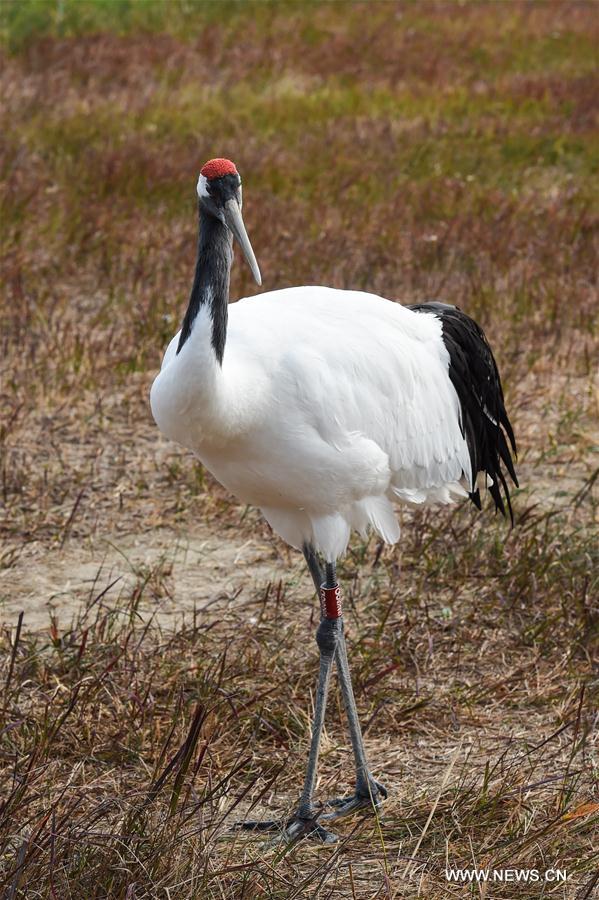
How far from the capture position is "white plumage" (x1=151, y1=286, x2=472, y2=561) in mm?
2941

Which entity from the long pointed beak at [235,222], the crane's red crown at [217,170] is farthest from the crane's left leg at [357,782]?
the crane's red crown at [217,170]

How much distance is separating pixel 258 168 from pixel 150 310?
9.43 ft

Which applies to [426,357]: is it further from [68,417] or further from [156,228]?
[156,228]

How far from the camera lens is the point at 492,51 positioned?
1362cm

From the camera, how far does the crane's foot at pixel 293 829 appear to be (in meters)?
3.18

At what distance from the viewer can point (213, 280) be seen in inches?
115

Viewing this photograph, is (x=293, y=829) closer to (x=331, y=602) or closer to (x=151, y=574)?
(x=331, y=602)

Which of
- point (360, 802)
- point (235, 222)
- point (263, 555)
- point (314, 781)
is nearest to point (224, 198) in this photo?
point (235, 222)

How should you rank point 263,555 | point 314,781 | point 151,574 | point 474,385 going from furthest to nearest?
point 263,555, point 151,574, point 474,385, point 314,781

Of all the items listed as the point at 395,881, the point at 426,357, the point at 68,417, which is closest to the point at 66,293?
the point at 68,417

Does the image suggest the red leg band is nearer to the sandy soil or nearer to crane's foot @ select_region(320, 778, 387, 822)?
crane's foot @ select_region(320, 778, 387, 822)

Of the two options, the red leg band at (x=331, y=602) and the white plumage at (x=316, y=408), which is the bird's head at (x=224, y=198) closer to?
the white plumage at (x=316, y=408)

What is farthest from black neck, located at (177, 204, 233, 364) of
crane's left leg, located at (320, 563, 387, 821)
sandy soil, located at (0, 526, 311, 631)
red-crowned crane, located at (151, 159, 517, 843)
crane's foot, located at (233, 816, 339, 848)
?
sandy soil, located at (0, 526, 311, 631)

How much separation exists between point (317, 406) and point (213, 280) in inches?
16.9
